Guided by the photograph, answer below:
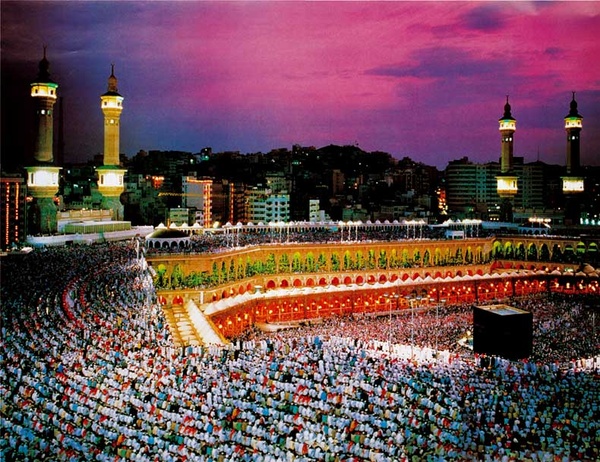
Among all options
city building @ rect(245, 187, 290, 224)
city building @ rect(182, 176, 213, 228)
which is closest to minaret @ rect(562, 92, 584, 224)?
city building @ rect(245, 187, 290, 224)

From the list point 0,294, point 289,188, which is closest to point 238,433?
point 0,294

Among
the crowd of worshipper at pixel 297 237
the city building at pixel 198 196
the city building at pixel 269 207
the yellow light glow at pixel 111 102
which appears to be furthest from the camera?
the city building at pixel 198 196

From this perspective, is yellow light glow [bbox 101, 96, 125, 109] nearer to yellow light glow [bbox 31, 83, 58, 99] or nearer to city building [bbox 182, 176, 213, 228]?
yellow light glow [bbox 31, 83, 58, 99]

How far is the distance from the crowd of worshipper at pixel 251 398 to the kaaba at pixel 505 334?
273cm

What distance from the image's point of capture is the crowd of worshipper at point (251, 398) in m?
13.5

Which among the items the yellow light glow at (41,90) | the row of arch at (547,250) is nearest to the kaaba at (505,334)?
the row of arch at (547,250)

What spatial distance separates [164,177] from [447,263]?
4898 cm

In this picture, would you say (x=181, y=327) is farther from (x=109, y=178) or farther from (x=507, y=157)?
(x=507, y=157)

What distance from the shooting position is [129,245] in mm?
41125

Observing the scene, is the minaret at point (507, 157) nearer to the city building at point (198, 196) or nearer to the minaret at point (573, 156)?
the minaret at point (573, 156)

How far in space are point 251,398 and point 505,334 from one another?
13913 millimetres

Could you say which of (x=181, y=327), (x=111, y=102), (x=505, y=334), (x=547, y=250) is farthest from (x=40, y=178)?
(x=547, y=250)

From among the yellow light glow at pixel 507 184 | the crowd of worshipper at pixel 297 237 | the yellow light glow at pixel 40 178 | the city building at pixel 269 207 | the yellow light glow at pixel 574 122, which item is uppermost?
the yellow light glow at pixel 574 122

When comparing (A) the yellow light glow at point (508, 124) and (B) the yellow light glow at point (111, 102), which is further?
(A) the yellow light glow at point (508, 124)
